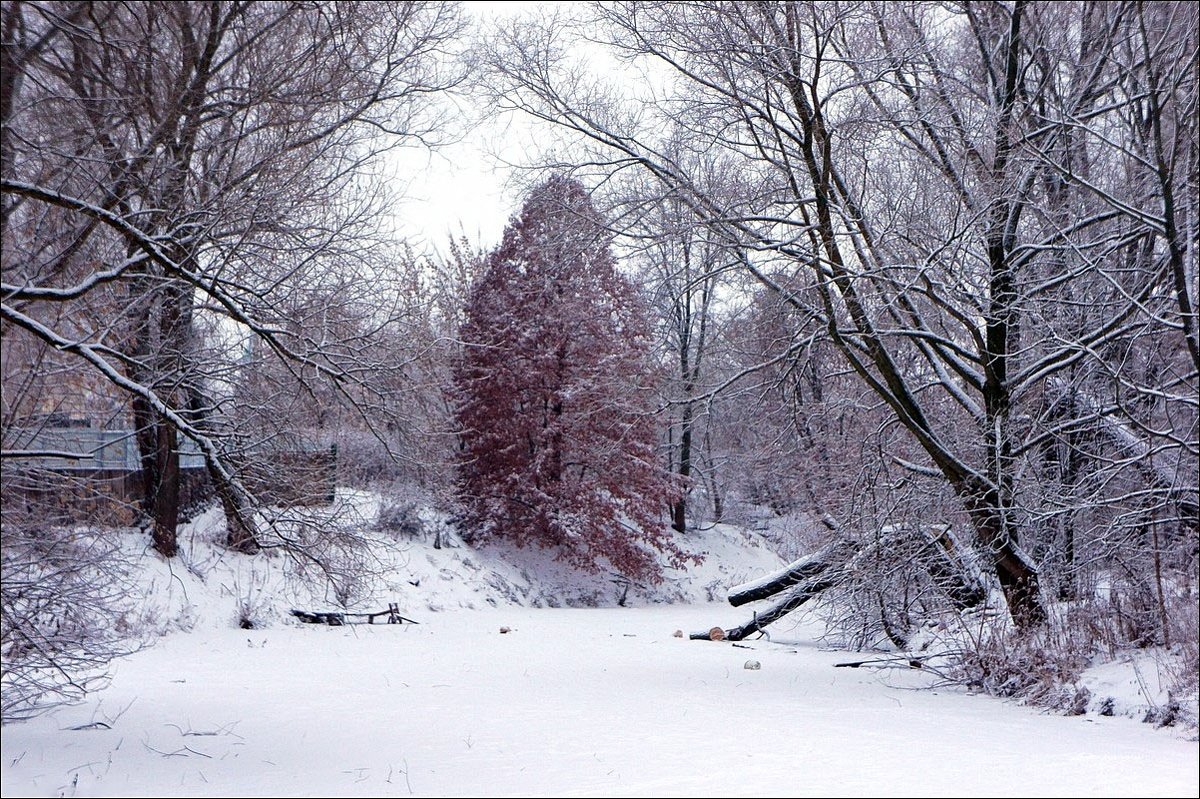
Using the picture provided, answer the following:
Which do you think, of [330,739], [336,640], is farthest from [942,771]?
[336,640]

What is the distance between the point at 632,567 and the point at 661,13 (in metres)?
16.7

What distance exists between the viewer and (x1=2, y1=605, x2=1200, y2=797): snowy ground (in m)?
6.60

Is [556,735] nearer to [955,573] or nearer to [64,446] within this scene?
[64,446]

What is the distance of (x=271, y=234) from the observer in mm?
9812

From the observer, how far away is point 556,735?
27.6 ft

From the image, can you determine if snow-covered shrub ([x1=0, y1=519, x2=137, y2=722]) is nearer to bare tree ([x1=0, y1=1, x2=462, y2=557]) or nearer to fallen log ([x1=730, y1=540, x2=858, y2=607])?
bare tree ([x1=0, y1=1, x2=462, y2=557])

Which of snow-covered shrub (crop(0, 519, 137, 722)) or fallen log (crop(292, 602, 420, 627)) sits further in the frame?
fallen log (crop(292, 602, 420, 627))

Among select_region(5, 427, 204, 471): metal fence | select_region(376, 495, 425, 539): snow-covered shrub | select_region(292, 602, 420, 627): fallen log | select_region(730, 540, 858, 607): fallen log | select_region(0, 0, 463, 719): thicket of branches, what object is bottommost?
select_region(292, 602, 420, 627): fallen log

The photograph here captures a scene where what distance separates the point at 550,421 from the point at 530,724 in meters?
16.9

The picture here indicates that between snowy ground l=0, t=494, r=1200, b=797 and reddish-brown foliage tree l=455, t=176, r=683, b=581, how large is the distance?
8.53 metres

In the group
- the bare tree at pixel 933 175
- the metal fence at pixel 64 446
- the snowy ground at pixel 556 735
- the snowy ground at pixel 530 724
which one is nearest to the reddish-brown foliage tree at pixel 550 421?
the snowy ground at pixel 530 724

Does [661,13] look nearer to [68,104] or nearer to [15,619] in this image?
[68,104]

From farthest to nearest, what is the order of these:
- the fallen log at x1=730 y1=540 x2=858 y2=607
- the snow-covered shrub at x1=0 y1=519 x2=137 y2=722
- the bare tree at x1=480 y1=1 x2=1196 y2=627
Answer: the fallen log at x1=730 y1=540 x2=858 y2=607 → the bare tree at x1=480 y1=1 x2=1196 y2=627 → the snow-covered shrub at x1=0 y1=519 x2=137 y2=722

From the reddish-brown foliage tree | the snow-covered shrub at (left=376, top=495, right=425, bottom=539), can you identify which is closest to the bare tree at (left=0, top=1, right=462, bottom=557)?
the snow-covered shrub at (left=376, top=495, right=425, bottom=539)
